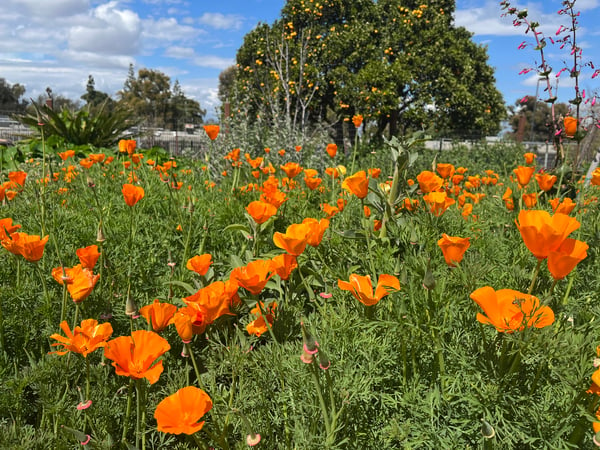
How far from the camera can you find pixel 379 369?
1.24 metres

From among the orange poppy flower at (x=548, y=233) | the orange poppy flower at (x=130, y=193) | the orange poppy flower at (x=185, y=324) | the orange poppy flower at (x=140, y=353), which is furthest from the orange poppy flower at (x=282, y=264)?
the orange poppy flower at (x=130, y=193)

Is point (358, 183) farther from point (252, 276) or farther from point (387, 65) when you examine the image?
point (387, 65)

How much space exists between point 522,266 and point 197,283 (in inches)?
49.3

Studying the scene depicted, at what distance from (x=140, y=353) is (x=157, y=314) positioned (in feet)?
0.59

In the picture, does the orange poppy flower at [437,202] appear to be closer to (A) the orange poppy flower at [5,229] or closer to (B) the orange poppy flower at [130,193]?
(B) the orange poppy flower at [130,193]

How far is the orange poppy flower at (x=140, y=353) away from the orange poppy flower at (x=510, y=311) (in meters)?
Result: 0.71

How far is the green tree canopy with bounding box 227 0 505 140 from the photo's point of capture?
14367 millimetres

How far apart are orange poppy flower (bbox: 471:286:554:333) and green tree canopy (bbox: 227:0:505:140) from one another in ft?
44.6

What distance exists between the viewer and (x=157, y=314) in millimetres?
1233

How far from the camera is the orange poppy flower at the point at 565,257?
0.94 m

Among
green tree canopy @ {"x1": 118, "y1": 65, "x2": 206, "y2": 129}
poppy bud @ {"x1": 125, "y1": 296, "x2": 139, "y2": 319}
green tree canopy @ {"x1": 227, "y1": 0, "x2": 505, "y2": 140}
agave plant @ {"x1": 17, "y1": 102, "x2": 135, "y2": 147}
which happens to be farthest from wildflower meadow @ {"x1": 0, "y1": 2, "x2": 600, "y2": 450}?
green tree canopy @ {"x1": 118, "y1": 65, "x2": 206, "y2": 129}

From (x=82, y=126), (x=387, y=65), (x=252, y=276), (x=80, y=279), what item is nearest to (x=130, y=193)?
(x=80, y=279)

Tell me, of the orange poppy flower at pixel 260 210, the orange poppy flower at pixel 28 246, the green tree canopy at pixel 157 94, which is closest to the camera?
the orange poppy flower at pixel 28 246

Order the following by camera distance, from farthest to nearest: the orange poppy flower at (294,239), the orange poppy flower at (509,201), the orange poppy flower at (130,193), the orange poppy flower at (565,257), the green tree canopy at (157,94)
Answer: the green tree canopy at (157,94), the orange poppy flower at (509,201), the orange poppy flower at (130,193), the orange poppy flower at (294,239), the orange poppy flower at (565,257)
